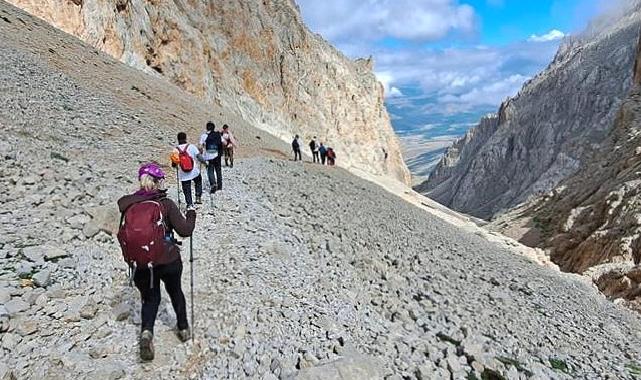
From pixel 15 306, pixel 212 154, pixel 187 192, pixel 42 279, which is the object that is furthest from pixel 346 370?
pixel 212 154

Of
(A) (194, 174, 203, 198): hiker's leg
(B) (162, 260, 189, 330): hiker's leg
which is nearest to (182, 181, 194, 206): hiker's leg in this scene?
(A) (194, 174, 203, 198): hiker's leg

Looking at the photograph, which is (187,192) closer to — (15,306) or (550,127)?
(15,306)

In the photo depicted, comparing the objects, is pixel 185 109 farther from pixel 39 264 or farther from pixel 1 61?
pixel 39 264

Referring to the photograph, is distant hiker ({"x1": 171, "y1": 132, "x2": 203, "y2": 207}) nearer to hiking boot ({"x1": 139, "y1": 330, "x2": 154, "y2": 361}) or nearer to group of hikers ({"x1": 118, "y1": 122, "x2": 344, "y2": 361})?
group of hikers ({"x1": 118, "y1": 122, "x2": 344, "y2": 361})

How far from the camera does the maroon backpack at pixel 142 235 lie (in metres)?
5.70

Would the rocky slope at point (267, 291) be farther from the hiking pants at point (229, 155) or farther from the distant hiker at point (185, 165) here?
the hiking pants at point (229, 155)

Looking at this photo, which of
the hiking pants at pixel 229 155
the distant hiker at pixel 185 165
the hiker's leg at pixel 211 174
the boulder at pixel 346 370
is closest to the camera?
the boulder at pixel 346 370

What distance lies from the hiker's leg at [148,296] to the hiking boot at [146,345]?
70 millimetres

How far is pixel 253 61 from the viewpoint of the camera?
5844 centimetres

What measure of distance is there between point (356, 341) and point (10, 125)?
34.9 ft

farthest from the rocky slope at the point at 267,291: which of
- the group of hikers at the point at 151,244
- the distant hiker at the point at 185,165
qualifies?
the distant hiker at the point at 185,165

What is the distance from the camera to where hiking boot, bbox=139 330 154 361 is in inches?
235

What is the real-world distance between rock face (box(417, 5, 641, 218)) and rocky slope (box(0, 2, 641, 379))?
83.5 m

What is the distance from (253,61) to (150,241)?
181 feet
